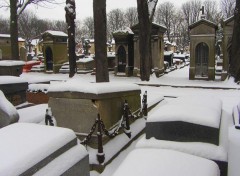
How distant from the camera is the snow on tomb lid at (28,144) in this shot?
2.92 metres

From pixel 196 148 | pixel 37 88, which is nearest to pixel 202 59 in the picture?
pixel 37 88

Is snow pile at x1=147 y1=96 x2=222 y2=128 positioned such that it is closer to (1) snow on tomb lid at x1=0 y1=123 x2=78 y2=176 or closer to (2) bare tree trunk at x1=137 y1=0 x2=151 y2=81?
(1) snow on tomb lid at x1=0 y1=123 x2=78 y2=176

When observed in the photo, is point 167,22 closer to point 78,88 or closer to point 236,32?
point 236,32

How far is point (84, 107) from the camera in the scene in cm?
611

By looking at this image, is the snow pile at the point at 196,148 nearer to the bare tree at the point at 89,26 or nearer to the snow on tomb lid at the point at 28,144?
the snow on tomb lid at the point at 28,144

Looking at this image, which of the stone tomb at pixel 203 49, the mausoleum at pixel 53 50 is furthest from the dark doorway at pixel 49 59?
the stone tomb at pixel 203 49

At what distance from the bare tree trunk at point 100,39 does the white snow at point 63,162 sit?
755 cm

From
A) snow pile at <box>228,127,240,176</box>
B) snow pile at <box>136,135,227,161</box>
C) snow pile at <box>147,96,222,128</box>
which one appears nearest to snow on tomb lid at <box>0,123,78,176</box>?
snow pile at <box>136,135,227,161</box>

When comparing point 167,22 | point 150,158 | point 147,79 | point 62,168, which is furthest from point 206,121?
point 167,22

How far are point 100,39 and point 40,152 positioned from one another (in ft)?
27.9

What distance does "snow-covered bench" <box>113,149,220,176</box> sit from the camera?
299 cm

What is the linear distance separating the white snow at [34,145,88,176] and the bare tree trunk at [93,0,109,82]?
7.55 meters

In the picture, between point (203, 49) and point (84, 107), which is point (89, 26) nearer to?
point (203, 49)

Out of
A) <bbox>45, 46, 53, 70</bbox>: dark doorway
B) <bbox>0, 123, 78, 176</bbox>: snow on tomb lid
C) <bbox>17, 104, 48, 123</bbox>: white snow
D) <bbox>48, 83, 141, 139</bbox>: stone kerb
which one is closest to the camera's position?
<bbox>0, 123, 78, 176</bbox>: snow on tomb lid
